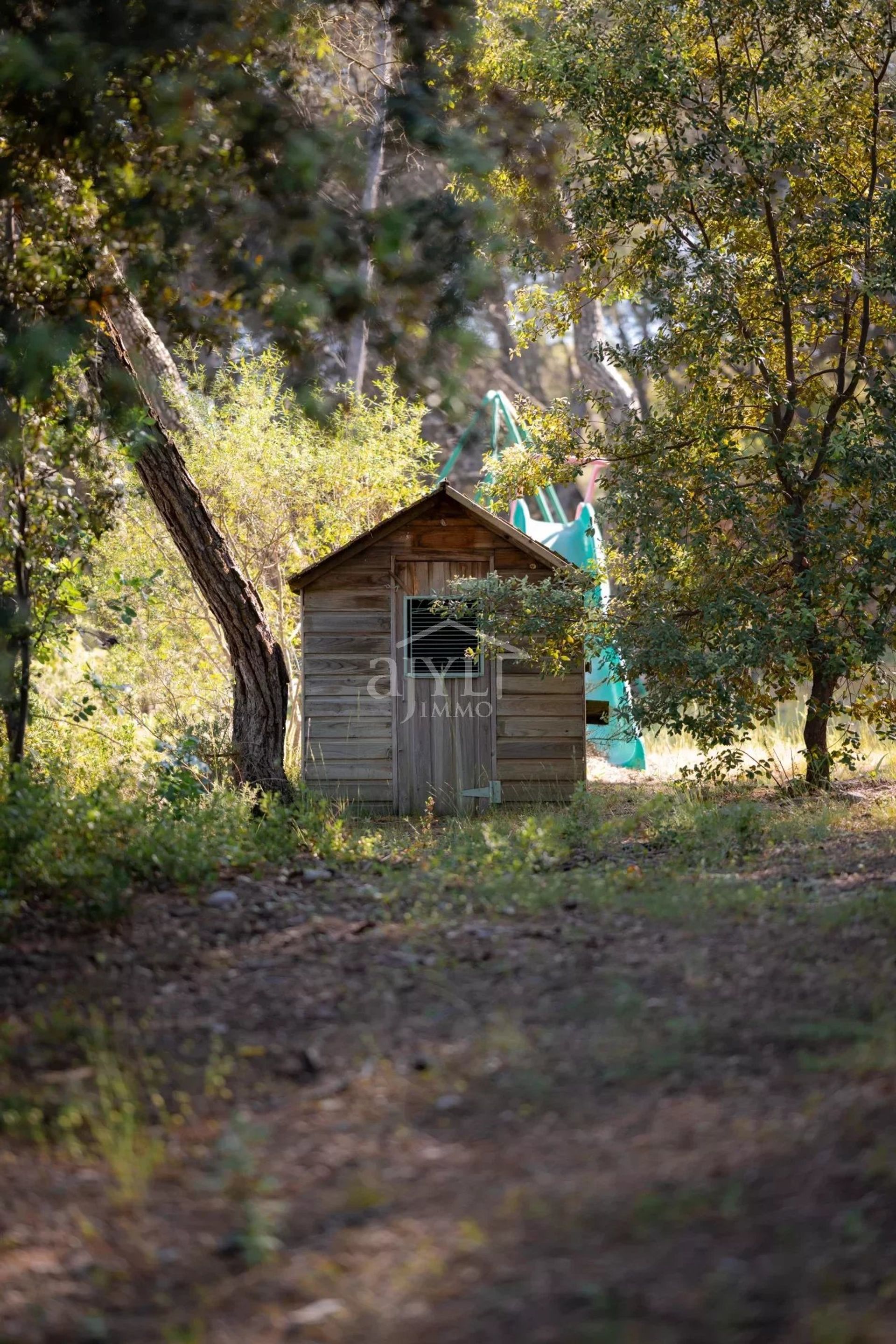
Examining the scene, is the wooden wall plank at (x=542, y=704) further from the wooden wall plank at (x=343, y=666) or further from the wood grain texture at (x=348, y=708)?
the wooden wall plank at (x=343, y=666)

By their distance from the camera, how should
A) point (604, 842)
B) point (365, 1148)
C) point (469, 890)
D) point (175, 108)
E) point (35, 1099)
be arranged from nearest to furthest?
1. point (365, 1148)
2. point (35, 1099)
3. point (175, 108)
4. point (469, 890)
5. point (604, 842)

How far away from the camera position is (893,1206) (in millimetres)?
2936

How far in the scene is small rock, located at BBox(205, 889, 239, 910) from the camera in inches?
232

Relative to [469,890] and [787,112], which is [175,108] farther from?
[787,112]

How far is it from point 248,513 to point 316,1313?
11852 mm

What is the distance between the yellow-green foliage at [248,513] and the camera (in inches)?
537

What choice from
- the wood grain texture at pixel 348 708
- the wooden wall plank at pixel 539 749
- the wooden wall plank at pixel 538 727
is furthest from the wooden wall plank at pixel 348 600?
the wooden wall plank at pixel 538 727

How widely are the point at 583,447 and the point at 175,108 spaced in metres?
6.83

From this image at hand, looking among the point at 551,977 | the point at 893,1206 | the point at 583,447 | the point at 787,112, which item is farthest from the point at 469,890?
the point at 787,112

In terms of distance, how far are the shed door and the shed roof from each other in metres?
0.37

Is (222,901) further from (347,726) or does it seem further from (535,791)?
(535,791)

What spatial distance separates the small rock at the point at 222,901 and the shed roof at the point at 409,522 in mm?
6042

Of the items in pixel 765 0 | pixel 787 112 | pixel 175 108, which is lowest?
pixel 175 108

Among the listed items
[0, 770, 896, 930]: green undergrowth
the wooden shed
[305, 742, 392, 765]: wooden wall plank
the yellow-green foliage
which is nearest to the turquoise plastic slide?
the yellow-green foliage
